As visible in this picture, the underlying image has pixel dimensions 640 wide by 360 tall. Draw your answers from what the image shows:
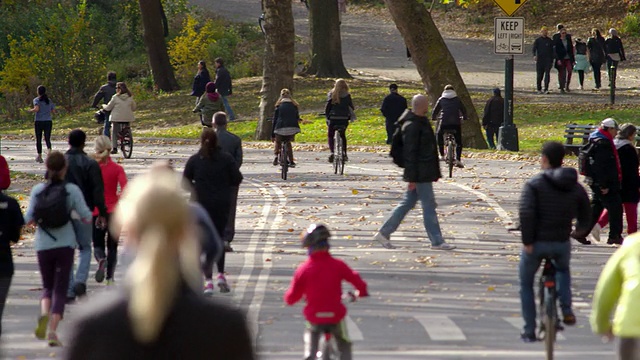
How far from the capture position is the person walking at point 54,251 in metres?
11.1

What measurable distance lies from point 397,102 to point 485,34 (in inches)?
1111

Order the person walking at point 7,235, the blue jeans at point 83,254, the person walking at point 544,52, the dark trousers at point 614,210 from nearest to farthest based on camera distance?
the person walking at point 7,235
the blue jeans at point 83,254
the dark trousers at point 614,210
the person walking at point 544,52

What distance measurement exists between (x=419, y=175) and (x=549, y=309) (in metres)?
6.32

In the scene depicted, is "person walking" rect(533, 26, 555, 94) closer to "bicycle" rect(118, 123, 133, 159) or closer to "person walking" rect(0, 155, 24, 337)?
"bicycle" rect(118, 123, 133, 159)

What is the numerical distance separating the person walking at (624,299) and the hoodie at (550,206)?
10.9 ft

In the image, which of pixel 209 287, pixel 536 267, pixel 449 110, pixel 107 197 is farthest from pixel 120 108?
pixel 536 267

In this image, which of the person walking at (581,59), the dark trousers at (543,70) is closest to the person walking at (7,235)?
the dark trousers at (543,70)

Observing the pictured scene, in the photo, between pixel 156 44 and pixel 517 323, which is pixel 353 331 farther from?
pixel 156 44

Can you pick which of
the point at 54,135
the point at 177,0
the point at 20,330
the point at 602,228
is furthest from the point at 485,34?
the point at 20,330

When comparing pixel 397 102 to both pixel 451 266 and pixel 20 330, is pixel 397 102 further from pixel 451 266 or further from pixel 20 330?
pixel 20 330

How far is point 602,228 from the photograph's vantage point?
18.2m

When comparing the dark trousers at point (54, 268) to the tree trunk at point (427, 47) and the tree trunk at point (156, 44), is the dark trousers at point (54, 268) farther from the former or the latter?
the tree trunk at point (156, 44)

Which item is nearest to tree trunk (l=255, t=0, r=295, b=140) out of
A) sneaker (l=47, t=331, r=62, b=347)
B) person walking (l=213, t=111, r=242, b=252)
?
person walking (l=213, t=111, r=242, b=252)

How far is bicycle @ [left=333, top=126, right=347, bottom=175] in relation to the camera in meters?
25.6
